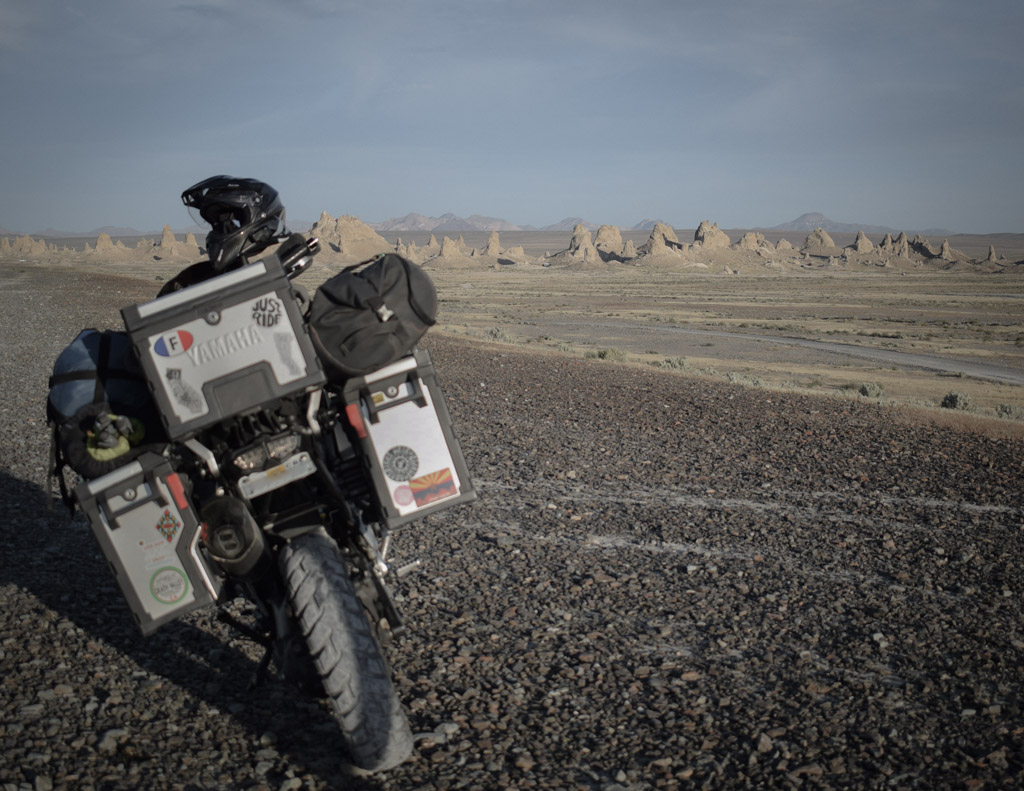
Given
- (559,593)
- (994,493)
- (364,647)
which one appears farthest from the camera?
(994,493)

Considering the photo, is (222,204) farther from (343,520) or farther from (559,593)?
(559,593)

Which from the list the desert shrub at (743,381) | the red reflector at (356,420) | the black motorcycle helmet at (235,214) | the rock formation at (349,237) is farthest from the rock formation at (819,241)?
the red reflector at (356,420)

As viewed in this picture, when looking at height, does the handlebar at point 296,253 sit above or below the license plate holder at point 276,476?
above

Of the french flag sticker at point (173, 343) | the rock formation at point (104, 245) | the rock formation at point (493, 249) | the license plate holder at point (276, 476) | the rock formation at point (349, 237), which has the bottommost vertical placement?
the rock formation at point (493, 249)

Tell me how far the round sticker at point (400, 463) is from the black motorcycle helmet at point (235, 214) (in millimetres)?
Answer: 1093

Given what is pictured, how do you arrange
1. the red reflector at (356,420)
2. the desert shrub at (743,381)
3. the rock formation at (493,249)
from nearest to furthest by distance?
the red reflector at (356,420), the desert shrub at (743,381), the rock formation at (493,249)

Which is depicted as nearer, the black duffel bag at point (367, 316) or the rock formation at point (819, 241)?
the black duffel bag at point (367, 316)

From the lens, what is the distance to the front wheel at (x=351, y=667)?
8.99 ft

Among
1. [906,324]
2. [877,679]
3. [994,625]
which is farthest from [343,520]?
[906,324]

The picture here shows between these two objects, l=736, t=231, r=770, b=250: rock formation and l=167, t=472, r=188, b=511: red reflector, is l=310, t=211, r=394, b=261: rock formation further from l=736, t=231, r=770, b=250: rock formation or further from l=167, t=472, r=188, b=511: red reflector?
l=167, t=472, r=188, b=511: red reflector

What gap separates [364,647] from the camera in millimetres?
2787

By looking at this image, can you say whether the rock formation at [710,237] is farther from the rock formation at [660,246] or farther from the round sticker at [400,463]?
the round sticker at [400,463]

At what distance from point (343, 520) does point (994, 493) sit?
5.86 meters

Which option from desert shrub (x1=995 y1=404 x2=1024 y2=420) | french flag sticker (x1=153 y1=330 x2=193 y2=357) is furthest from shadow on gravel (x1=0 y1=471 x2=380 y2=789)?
desert shrub (x1=995 y1=404 x2=1024 y2=420)
